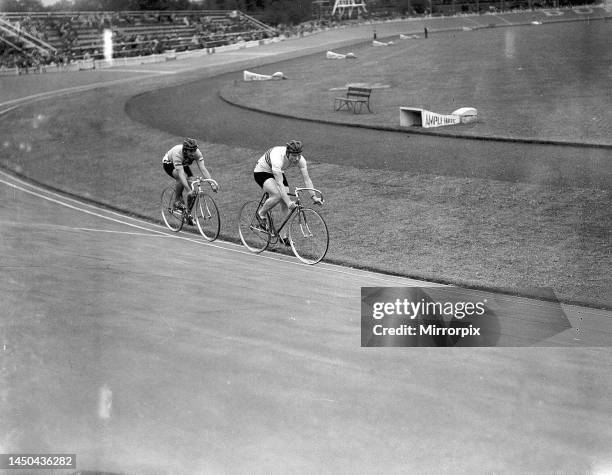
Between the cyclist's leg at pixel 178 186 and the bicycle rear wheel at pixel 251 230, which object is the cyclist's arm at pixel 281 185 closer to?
the bicycle rear wheel at pixel 251 230

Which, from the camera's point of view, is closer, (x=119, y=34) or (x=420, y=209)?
(x=420, y=209)

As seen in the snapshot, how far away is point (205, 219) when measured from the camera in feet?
44.5

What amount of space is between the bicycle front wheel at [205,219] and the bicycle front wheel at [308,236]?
6.57 ft

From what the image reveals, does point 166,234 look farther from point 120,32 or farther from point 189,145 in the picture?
point 120,32

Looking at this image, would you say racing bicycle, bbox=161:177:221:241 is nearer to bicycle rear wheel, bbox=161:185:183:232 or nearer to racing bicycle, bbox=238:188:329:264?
bicycle rear wheel, bbox=161:185:183:232

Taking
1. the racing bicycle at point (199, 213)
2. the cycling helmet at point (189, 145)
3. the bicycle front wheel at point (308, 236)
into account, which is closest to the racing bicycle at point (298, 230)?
the bicycle front wheel at point (308, 236)

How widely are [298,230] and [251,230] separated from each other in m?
1.30

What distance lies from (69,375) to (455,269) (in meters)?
7.22

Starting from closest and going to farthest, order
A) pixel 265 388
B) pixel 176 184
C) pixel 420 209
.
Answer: pixel 265 388, pixel 176 184, pixel 420 209

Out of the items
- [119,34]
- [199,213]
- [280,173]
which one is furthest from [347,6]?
[280,173]

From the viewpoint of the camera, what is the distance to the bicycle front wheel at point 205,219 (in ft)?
43.5

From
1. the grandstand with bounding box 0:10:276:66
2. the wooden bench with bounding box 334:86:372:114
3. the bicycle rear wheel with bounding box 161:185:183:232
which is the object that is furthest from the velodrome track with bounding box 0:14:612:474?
the grandstand with bounding box 0:10:276:66

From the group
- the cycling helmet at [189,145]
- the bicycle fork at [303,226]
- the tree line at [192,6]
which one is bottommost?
the bicycle fork at [303,226]

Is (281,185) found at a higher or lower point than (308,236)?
higher
